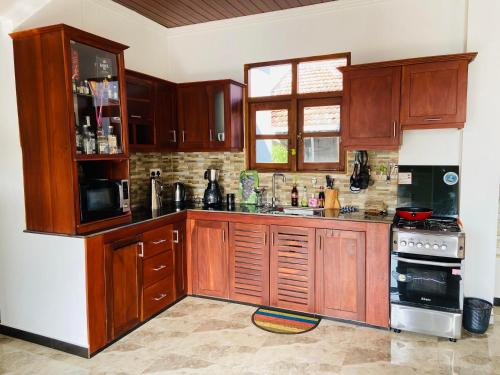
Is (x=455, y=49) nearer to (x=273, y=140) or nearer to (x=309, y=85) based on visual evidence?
(x=309, y=85)

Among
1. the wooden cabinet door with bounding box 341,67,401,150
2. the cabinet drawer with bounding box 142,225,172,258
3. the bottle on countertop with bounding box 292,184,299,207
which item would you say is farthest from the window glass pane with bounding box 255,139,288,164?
the cabinet drawer with bounding box 142,225,172,258

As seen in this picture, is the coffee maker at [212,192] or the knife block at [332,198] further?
the coffee maker at [212,192]

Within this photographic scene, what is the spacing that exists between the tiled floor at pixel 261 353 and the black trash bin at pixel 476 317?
8cm

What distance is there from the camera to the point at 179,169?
15.4 feet

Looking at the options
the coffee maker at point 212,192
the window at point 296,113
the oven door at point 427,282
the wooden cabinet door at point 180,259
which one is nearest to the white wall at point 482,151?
the oven door at point 427,282

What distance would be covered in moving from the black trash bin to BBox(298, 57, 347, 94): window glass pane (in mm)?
2274

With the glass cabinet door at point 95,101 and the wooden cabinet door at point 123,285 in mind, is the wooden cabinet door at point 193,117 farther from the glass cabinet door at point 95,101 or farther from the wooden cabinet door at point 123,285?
the wooden cabinet door at point 123,285

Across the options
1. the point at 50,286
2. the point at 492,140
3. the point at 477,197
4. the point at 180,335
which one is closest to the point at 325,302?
the point at 180,335

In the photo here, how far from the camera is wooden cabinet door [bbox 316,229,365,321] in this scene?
10.8 feet

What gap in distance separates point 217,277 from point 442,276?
6.66ft

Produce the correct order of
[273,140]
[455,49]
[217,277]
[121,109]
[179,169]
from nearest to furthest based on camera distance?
[121,109], [455,49], [217,277], [273,140], [179,169]

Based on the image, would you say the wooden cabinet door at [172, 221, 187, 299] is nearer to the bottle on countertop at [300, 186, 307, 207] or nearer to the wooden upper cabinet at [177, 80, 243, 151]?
the wooden upper cabinet at [177, 80, 243, 151]

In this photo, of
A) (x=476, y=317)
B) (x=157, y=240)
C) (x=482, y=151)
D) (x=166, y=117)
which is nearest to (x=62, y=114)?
(x=157, y=240)

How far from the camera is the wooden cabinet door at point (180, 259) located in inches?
149
